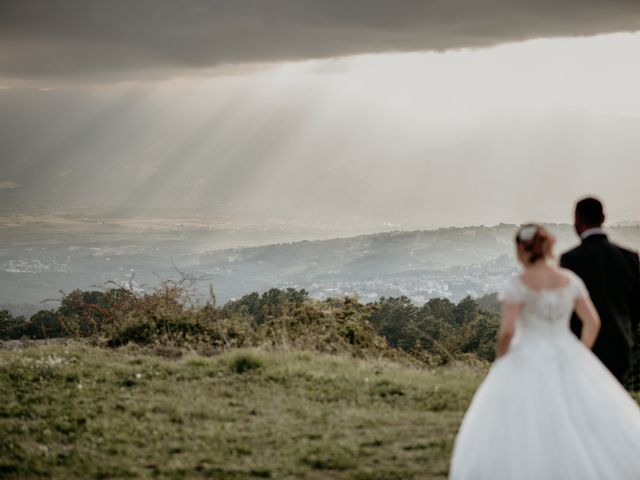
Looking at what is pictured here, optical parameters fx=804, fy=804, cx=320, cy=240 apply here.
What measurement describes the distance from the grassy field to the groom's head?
283 cm

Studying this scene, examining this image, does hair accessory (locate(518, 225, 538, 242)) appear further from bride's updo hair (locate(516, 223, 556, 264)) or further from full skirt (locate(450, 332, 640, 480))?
full skirt (locate(450, 332, 640, 480))

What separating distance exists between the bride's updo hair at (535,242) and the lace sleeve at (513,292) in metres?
0.23

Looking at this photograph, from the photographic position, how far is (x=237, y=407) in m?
10.8

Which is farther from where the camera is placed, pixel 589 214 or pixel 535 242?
pixel 589 214

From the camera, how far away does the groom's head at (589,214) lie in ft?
27.3

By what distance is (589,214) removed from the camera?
8.34 m

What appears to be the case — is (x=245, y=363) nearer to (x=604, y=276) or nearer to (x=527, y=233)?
(x=604, y=276)

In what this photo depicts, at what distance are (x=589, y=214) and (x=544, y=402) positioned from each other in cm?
240


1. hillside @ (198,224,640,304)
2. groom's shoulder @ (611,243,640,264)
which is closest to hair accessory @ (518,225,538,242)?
groom's shoulder @ (611,243,640,264)

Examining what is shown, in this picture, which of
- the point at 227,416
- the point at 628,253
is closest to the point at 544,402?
the point at 628,253

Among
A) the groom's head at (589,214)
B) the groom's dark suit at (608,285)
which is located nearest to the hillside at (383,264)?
the groom's dark suit at (608,285)

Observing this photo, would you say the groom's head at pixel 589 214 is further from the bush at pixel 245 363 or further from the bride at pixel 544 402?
the bush at pixel 245 363

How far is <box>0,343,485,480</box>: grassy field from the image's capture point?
27.9 ft

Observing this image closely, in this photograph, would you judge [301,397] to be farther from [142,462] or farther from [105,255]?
[105,255]
